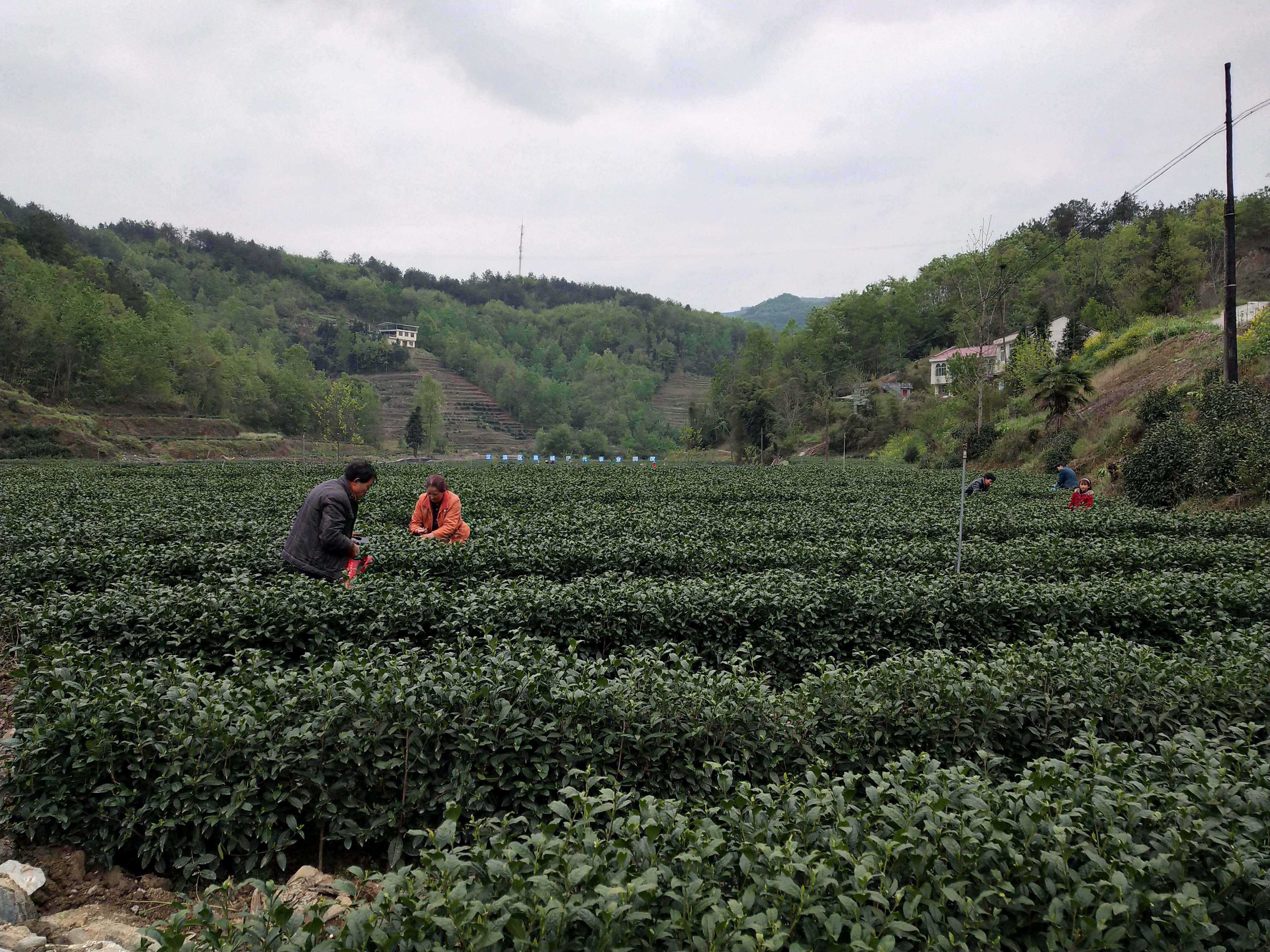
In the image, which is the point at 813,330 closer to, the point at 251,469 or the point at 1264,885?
the point at 251,469

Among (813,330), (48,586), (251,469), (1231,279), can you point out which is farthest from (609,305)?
(48,586)

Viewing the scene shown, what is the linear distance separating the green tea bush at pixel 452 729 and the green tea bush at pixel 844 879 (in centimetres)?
56

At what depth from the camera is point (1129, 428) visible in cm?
2498

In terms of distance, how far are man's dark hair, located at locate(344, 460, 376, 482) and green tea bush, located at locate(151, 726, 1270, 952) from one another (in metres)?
4.08

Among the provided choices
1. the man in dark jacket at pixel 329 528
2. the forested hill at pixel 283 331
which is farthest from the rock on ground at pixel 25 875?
the forested hill at pixel 283 331

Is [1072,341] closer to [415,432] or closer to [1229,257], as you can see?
[1229,257]

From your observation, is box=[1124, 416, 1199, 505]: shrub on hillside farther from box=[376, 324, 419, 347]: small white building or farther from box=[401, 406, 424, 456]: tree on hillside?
box=[376, 324, 419, 347]: small white building

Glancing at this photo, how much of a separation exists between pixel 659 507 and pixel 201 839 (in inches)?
517

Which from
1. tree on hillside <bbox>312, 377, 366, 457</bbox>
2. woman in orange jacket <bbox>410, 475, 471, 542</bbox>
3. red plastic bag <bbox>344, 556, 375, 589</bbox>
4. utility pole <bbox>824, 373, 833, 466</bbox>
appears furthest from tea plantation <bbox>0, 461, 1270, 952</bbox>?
tree on hillside <bbox>312, 377, 366, 457</bbox>

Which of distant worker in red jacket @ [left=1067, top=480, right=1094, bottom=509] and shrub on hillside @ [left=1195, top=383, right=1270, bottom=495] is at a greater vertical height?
shrub on hillside @ [left=1195, top=383, right=1270, bottom=495]

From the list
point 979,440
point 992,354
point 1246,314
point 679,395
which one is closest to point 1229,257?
point 979,440

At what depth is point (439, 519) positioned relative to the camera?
353 inches

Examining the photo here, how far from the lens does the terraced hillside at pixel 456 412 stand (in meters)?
98.1

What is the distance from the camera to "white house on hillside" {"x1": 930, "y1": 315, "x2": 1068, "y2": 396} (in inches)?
1850
